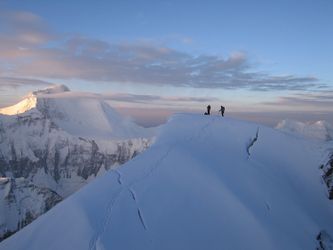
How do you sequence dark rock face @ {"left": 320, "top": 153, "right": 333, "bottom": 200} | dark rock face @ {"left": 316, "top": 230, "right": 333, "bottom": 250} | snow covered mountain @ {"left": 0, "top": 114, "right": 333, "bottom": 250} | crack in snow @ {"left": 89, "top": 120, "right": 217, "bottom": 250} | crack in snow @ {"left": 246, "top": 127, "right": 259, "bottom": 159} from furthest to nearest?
crack in snow @ {"left": 246, "top": 127, "right": 259, "bottom": 159}
dark rock face @ {"left": 320, "top": 153, "right": 333, "bottom": 200}
dark rock face @ {"left": 316, "top": 230, "right": 333, "bottom": 250}
snow covered mountain @ {"left": 0, "top": 114, "right": 333, "bottom": 250}
crack in snow @ {"left": 89, "top": 120, "right": 217, "bottom": 250}

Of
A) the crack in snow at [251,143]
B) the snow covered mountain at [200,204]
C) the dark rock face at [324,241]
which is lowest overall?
the dark rock face at [324,241]

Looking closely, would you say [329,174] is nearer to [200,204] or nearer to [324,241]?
[324,241]

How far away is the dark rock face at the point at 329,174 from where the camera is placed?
15.2m

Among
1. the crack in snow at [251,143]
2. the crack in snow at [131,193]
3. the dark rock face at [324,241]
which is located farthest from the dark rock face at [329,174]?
the crack in snow at [131,193]

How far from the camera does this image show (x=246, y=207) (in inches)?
488

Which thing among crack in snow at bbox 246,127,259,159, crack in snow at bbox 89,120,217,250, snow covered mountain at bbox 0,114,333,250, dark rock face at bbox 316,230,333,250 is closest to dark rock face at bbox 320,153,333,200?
snow covered mountain at bbox 0,114,333,250

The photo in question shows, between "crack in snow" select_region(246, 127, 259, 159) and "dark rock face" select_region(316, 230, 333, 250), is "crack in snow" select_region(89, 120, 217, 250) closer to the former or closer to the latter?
"crack in snow" select_region(246, 127, 259, 159)

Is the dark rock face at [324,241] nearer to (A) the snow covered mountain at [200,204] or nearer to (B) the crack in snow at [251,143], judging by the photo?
(A) the snow covered mountain at [200,204]

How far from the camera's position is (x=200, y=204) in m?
12.3

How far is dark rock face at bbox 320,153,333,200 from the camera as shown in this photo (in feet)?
49.7

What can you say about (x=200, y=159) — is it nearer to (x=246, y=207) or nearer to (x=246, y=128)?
(x=246, y=207)

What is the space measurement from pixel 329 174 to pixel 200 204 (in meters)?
7.23

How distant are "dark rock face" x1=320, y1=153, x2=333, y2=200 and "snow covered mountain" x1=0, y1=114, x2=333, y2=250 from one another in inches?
10.0

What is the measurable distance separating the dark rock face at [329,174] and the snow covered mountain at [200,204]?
0.25 metres
